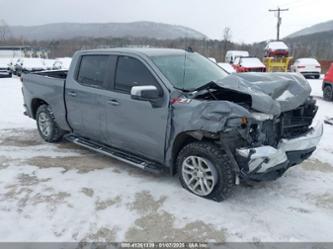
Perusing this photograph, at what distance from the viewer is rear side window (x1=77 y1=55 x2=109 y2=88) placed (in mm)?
5188

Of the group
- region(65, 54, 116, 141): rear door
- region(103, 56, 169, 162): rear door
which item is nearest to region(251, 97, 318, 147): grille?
region(103, 56, 169, 162): rear door

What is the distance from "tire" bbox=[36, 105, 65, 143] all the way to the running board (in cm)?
45

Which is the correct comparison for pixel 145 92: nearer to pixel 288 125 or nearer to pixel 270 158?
pixel 270 158

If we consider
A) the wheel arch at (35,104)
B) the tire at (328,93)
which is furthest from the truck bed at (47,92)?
the tire at (328,93)

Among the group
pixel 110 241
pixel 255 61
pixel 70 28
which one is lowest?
pixel 110 241

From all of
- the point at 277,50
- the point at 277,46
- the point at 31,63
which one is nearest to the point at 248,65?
the point at 277,50

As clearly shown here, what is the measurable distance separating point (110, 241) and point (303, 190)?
101 inches

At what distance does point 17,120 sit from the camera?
8.49 metres

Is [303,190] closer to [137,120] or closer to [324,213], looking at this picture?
[324,213]

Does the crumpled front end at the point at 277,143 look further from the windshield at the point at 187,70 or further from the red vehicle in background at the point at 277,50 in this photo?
the red vehicle in background at the point at 277,50

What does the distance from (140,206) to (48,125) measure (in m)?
3.14

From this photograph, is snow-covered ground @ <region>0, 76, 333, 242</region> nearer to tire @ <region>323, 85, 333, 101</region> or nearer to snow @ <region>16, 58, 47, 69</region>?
tire @ <region>323, 85, 333, 101</region>

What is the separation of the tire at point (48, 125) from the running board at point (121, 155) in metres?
0.45

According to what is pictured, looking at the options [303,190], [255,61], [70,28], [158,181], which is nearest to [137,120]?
[158,181]
